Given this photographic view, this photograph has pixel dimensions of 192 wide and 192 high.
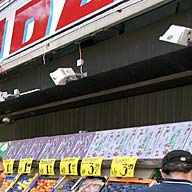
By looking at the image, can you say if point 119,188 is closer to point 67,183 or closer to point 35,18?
point 67,183

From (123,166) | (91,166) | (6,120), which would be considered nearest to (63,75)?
(91,166)

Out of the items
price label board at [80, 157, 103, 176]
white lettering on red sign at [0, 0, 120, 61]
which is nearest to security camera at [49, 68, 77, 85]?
white lettering on red sign at [0, 0, 120, 61]

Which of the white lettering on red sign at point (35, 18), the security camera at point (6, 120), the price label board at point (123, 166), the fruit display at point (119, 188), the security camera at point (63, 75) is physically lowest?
the fruit display at point (119, 188)

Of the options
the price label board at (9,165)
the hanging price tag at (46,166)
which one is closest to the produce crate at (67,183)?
the hanging price tag at (46,166)

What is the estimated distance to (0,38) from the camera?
8.42 m

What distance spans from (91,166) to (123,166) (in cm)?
60

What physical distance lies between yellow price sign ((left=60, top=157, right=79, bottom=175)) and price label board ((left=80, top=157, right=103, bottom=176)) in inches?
6.9

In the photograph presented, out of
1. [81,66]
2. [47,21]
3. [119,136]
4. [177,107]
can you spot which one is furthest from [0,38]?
[119,136]

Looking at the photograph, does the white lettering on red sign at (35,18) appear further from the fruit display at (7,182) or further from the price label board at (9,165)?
the fruit display at (7,182)

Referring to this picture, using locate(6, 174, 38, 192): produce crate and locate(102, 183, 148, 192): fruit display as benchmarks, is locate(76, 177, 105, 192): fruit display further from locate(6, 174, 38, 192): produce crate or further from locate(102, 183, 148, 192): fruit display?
locate(6, 174, 38, 192): produce crate

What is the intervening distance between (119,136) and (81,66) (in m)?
2.04

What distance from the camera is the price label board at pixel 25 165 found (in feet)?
19.2

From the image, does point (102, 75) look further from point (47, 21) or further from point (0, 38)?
point (0, 38)

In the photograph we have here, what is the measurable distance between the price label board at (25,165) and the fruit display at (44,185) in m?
0.29
